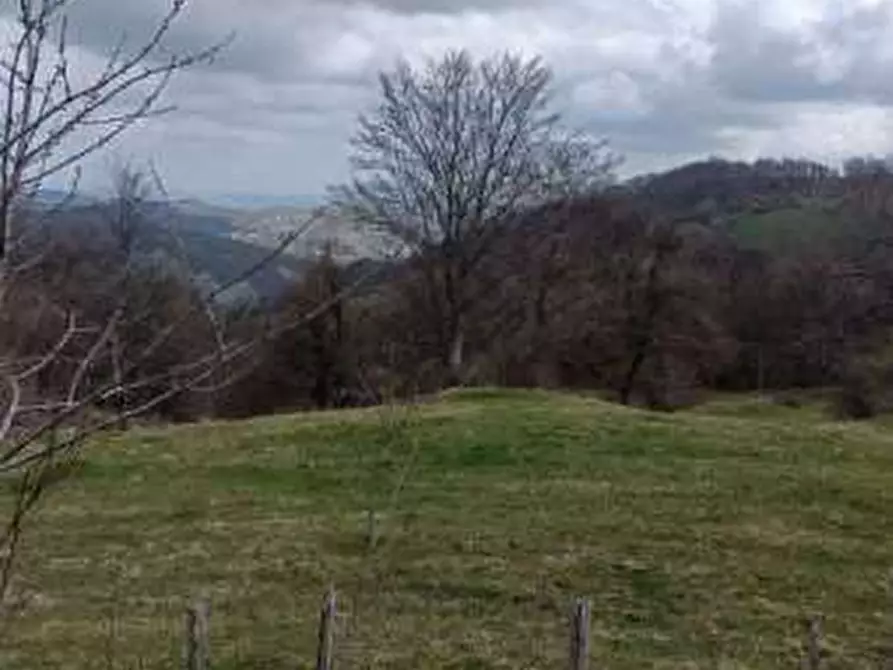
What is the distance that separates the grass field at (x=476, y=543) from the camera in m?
12.7

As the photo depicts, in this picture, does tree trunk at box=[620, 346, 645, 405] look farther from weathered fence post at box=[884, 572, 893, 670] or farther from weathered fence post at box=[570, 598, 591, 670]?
weathered fence post at box=[570, 598, 591, 670]

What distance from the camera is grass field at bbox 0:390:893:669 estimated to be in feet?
41.6

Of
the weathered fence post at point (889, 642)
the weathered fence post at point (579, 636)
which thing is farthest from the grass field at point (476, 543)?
the weathered fence post at point (579, 636)

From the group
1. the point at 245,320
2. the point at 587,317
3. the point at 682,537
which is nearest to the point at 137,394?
the point at 245,320

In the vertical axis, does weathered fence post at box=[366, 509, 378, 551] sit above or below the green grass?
below

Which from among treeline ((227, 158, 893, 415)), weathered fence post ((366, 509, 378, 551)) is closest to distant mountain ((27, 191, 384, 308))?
weathered fence post ((366, 509, 378, 551))

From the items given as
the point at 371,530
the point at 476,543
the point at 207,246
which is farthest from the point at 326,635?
the point at 476,543

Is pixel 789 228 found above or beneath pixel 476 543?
above

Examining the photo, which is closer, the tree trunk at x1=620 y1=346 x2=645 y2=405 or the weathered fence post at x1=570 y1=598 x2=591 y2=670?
the weathered fence post at x1=570 y1=598 x2=591 y2=670

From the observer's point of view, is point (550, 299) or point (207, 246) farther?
point (550, 299)

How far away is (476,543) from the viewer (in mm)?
16328

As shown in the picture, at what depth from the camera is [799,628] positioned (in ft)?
44.0

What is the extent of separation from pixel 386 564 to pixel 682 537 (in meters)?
3.42

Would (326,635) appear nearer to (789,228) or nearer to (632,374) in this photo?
(632,374)
